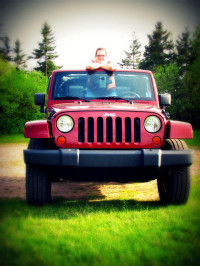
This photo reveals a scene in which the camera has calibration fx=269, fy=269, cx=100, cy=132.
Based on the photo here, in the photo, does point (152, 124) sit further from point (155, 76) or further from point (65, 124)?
point (155, 76)

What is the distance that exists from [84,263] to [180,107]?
35339mm

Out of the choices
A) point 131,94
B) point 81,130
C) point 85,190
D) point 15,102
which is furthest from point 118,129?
point 15,102

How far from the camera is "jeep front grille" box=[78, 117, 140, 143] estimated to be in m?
3.11

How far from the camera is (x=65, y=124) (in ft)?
10.4

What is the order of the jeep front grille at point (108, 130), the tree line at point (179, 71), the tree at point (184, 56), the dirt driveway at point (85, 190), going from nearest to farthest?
the jeep front grille at point (108, 130) < the dirt driveway at point (85, 190) < the tree line at point (179, 71) < the tree at point (184, 56)

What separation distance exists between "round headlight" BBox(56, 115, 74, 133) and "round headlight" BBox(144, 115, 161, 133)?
2.90 feet

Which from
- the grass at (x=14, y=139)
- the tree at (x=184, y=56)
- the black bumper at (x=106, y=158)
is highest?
the tree at (x=184, y=56)

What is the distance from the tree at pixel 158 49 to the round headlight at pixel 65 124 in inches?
1917

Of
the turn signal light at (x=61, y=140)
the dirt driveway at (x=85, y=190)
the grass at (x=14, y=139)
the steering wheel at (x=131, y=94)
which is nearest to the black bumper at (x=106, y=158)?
the turn signal light at (x=61, y=140)

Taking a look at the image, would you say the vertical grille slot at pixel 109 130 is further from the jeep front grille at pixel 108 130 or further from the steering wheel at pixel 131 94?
the steering wheel at pixel 131 94

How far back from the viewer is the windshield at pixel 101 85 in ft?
13.7

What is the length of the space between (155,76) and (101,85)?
120 ft

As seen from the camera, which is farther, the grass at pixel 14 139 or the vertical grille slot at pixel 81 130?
the grass at pixel 14 139

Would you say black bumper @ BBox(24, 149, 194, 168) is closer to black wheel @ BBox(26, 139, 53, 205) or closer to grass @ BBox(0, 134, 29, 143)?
black wheel @ BBox(26, 139, 53, 205)
